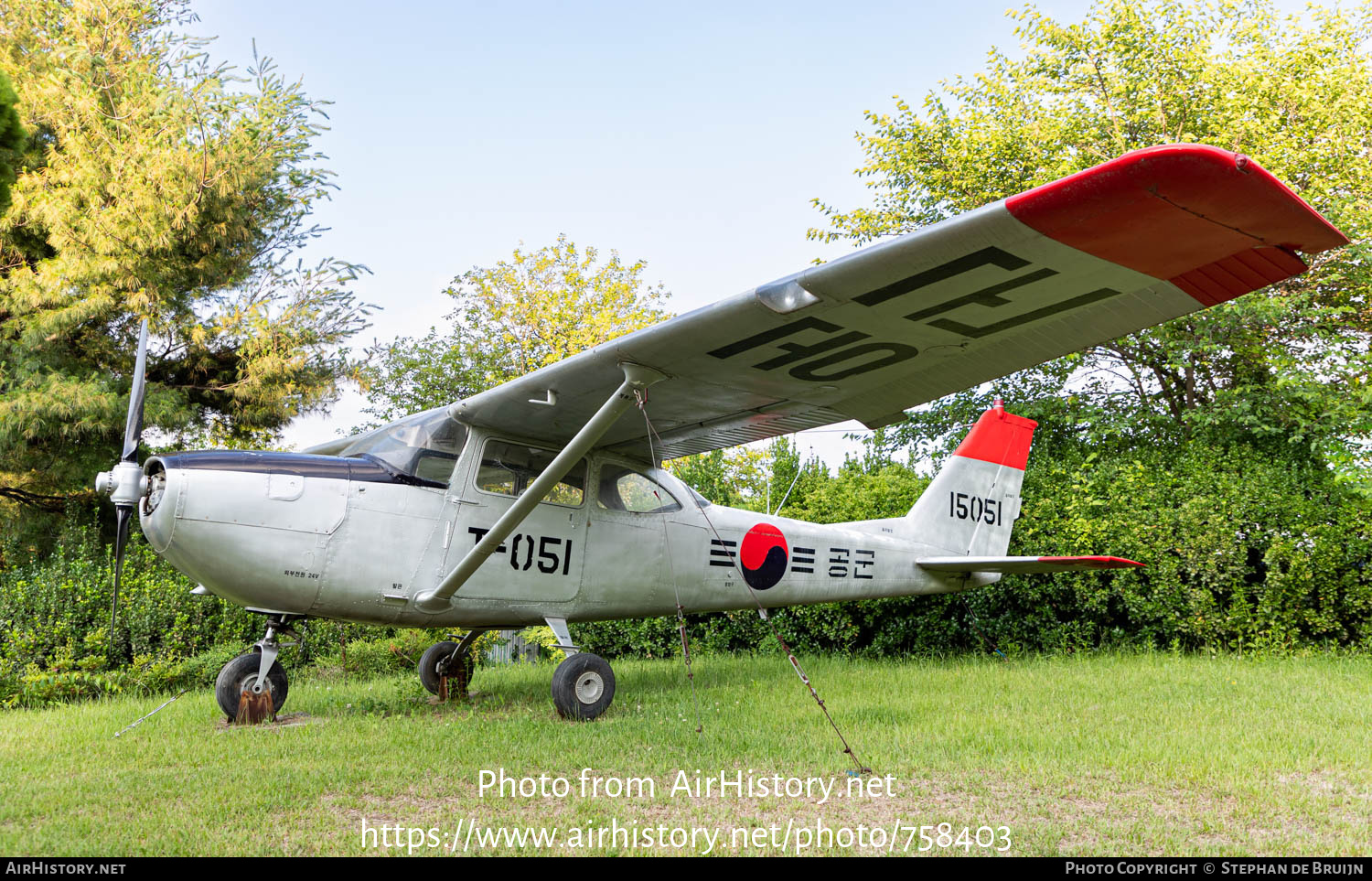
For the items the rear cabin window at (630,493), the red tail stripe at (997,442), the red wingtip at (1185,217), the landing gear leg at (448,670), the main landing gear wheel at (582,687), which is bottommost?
the landing gear leg at (448,670)

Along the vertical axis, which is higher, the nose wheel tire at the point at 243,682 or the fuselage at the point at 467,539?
the fuselage at the point at 467,539

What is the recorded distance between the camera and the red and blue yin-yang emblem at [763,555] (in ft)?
24.7

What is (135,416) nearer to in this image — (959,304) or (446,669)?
(446,669)

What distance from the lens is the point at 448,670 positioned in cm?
741

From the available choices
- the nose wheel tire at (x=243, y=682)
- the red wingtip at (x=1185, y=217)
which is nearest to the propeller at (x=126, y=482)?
the nose wheel tire at (x=243, y=682)

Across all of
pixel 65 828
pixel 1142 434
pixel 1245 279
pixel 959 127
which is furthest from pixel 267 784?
pixel 959 127

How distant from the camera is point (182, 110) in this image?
1148cm

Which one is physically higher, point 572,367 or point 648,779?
point 572,367

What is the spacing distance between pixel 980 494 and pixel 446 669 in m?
5.94

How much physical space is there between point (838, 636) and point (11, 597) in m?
9.75

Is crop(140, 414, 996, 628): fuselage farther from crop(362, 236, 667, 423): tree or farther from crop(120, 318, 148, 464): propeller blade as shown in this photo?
crop(362, 236, 667, 423): tree

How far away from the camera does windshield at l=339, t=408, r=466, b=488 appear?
6.07 m

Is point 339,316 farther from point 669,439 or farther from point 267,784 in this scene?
point 267,784

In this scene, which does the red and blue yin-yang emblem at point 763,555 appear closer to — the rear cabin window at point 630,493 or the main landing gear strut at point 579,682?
the rear cabin window at point 630,493
